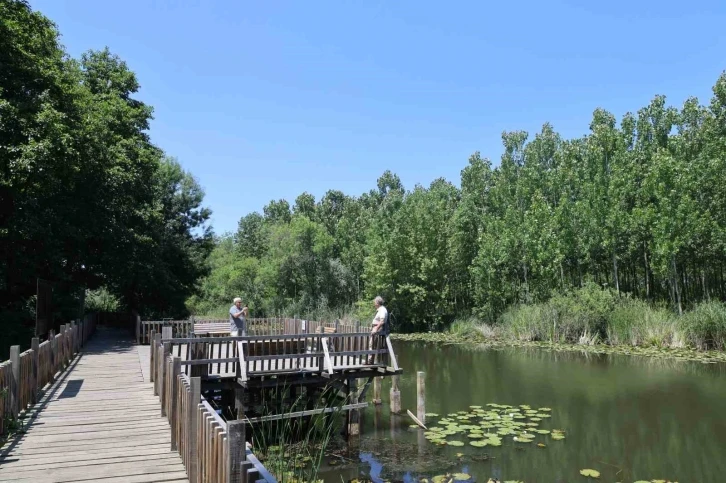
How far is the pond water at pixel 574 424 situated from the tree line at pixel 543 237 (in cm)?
1268

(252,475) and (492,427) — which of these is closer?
(252,475)

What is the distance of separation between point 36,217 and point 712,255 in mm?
34729

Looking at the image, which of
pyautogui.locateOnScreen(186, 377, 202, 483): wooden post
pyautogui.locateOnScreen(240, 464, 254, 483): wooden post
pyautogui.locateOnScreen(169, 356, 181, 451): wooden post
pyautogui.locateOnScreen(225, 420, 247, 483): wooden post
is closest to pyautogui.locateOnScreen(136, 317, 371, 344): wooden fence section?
pyautogui.locateOnScreen(169, 356, 181, 451): wooden post

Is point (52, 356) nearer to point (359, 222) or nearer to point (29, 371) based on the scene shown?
point (29, 371)

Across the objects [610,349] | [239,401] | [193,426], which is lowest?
[610,349]

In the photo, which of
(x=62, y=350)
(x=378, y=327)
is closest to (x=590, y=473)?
(x=378, y=327)

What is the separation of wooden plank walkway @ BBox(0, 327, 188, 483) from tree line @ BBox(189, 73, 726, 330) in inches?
1123

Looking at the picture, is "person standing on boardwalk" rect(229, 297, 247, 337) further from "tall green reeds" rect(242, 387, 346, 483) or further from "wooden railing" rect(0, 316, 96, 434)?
"wooden railing" rect(0, 316, 96, 434)

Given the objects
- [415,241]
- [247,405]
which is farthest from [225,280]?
[247,405]

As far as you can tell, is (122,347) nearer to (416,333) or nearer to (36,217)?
(36,217)

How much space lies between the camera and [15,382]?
805 centimetres

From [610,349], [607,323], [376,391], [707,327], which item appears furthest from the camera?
[607,323]

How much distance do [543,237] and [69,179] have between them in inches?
1114

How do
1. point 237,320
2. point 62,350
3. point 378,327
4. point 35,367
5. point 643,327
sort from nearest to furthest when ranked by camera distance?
point 35,367, point 378,327, point 62,350, point 237,320, point 643,327
